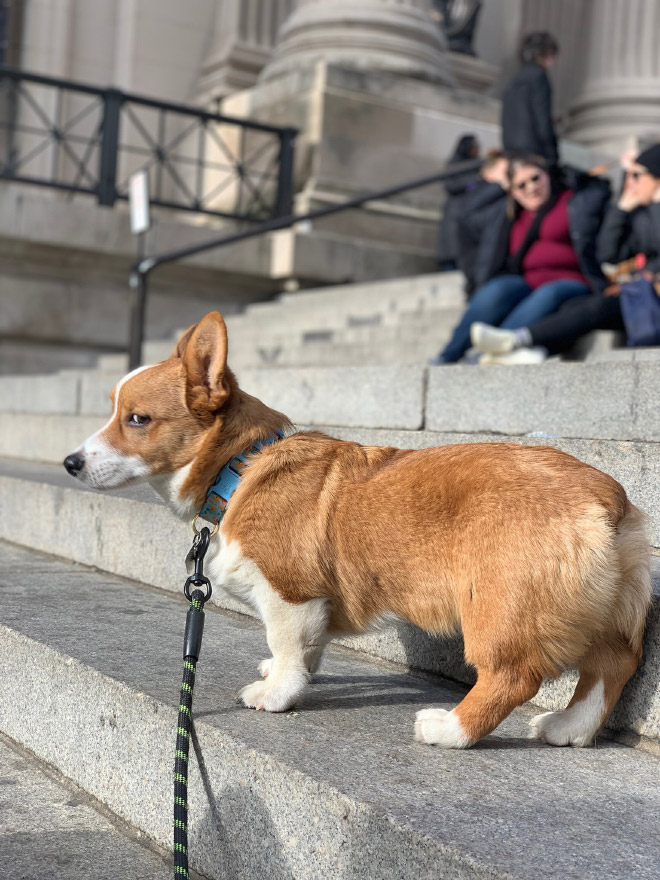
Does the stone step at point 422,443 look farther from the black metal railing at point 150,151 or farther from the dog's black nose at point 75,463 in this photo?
the black metal railing at point 150,151

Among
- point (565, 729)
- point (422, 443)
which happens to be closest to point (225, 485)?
point (565, 729)

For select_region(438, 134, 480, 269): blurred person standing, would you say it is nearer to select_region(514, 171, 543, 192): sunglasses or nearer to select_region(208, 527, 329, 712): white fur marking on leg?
select_region(514, 171, 543, 192): sunglasses

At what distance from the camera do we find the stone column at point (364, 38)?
39.2 ft

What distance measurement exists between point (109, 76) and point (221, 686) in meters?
14.3

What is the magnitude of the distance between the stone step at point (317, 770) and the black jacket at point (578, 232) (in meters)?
3.99

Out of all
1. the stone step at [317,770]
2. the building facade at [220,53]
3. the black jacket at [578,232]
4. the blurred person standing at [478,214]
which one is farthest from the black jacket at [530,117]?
the stone step at [317,770]

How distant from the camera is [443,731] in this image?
2.29 meters

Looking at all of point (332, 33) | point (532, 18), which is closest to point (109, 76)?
point (332, 33)

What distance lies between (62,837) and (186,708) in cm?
45

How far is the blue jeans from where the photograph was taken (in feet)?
20.0

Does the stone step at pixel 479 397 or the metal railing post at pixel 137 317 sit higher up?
the metal railing post at pixel 137 317

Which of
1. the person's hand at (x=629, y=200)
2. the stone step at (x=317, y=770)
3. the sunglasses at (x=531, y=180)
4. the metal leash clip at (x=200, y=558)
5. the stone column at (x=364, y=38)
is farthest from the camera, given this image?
the stone column at (x=364, y=38)

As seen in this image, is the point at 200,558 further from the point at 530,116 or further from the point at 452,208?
the point at 452,208

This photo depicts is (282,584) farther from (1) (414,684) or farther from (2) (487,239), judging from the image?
(2) (487,239)
